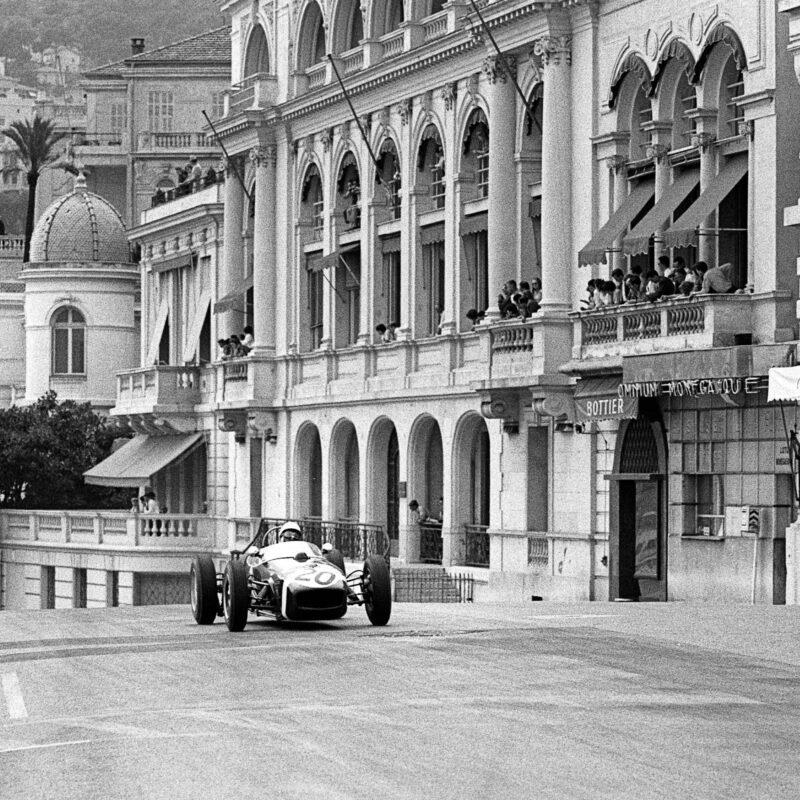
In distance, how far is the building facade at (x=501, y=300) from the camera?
127 feet

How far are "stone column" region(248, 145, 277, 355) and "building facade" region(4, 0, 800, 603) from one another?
0.07m

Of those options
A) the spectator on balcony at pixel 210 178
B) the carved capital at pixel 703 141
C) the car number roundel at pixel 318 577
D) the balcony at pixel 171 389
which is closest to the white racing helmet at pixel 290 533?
the car number roundel at pixel 318 577

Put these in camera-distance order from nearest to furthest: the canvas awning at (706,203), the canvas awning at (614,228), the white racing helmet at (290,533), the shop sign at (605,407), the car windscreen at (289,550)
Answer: the car windscreen at (289,550) < the white racing helmet at (290,533) < the canvas awning at (706,203) < the shop sign at (605,407) < the canvas awning at (614,228)

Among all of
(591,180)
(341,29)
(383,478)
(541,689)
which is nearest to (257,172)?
(341,29)

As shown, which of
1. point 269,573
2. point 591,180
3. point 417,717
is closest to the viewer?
point 417,717

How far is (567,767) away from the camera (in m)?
17.0

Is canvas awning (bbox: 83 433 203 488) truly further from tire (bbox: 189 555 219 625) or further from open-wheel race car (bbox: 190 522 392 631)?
open-wheel race car (bbox: 190 522 392 631)

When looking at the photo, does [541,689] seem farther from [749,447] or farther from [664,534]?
[664,534]

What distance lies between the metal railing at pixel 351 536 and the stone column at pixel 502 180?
7096mm

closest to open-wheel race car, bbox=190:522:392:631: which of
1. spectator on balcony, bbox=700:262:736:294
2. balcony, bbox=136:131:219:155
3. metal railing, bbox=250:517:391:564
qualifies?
spectator on balcony, bbox=700:262:736:294

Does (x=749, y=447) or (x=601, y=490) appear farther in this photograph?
(x=601, y=490)

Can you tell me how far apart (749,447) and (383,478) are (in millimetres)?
17764

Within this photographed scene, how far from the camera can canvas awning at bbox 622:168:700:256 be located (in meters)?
40.7

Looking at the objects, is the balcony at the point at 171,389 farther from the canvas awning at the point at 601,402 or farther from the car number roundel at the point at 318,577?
the car number roundel at the point at 318,577
